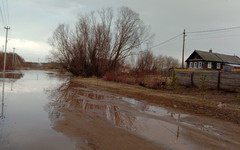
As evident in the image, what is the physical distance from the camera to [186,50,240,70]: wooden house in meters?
46.0

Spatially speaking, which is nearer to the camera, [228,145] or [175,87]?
[228,145]

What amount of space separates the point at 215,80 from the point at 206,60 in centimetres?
3474

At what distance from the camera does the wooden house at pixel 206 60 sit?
151 ft

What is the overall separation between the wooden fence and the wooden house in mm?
32087

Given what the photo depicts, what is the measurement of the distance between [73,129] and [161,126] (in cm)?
285

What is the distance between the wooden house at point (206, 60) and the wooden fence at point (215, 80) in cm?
3209

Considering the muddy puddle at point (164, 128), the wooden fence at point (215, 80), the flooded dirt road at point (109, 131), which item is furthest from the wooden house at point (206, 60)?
the flooded dirt road at point (109, 131)

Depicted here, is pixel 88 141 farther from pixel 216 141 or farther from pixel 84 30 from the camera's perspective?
pixel 84 30

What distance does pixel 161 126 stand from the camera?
231 inches

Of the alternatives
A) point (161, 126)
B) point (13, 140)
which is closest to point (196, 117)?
point (161, 126)

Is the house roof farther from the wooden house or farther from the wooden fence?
the wooden fence

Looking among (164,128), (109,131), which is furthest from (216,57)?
(109,131)

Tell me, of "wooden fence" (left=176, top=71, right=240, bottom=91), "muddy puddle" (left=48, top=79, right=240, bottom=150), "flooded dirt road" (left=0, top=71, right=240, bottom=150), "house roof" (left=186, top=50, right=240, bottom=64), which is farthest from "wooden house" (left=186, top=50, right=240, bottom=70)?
"flooded dirt road" (left=0, top=71, right=240, bottom=150)

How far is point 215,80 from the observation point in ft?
46.8
